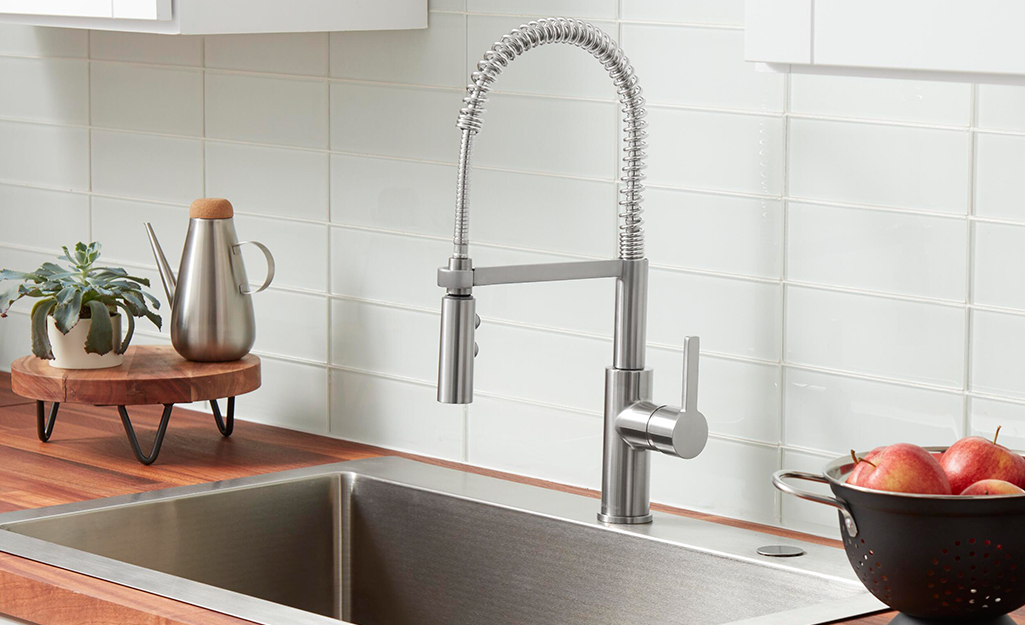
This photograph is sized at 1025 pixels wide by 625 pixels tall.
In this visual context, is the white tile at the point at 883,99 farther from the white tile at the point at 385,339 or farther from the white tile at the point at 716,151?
the white tile at the point at 385,339

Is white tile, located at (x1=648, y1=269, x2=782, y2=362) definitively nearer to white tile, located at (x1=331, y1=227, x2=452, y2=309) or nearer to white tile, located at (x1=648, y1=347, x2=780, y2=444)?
white tile, located at (x1=648, y1=347, x2=780, y2=444)

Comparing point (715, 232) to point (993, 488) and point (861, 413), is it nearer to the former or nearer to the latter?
point (861, 413)

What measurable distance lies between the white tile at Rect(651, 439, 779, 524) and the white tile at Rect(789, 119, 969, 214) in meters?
0.30

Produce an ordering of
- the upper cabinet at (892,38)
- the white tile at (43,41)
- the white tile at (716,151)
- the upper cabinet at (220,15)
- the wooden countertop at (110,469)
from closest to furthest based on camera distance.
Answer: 1. the upper cabinet at (892,38)
2. the wooden countertop at (110,469)
3. the white tile at (716,151)
4. the upper cabinet at (220,15)
5. the white tile at (43,41)

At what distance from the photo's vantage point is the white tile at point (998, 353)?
141 cm

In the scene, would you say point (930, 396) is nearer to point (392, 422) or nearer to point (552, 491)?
point (552, 491)

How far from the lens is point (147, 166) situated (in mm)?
2211

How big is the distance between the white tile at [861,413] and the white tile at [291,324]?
0.74 m

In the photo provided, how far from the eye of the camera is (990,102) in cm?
141

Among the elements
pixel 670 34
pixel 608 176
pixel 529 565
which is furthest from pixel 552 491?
pixel 670 34

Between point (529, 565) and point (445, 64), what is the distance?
0.65m

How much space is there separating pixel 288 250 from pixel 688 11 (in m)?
0.72

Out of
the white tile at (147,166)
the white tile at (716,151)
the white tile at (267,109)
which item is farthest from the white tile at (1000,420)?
the white tile at (147,166)

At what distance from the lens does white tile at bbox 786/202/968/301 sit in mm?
→ 1450
